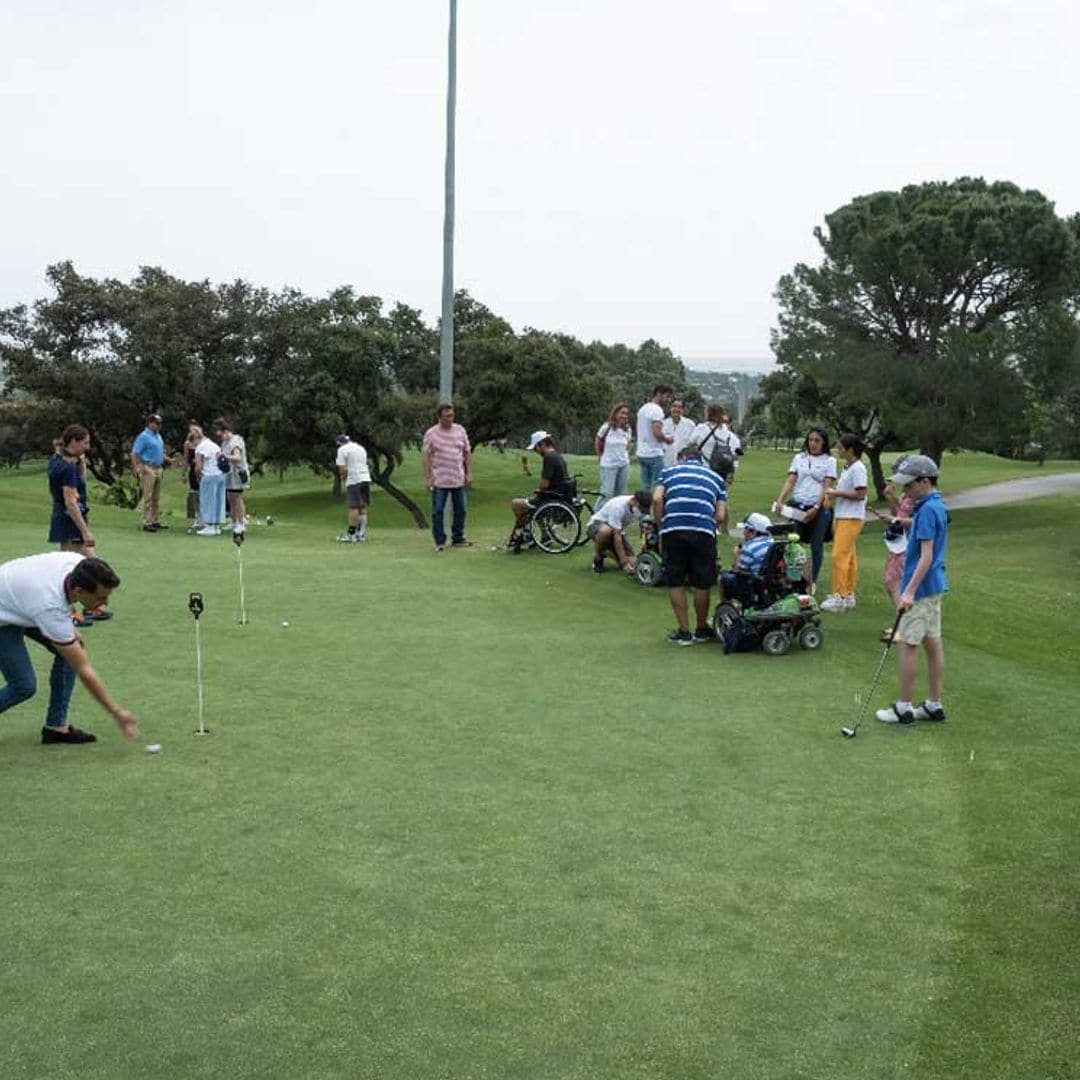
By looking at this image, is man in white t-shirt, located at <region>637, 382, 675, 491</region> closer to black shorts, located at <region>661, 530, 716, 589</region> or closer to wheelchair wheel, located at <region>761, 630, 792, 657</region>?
black shorts, located at <region>661, 530, 716, 589</region>

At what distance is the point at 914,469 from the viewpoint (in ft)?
27.0

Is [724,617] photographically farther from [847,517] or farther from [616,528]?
[616,528]

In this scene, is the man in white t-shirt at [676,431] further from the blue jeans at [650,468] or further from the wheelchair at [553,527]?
the wheelchair at [553,527]

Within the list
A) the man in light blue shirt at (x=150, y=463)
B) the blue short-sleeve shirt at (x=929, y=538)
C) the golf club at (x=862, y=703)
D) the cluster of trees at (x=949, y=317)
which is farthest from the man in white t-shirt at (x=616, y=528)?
the cluster of trees at (x=949, y=317)

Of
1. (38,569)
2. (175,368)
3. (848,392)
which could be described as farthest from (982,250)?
(38,569)

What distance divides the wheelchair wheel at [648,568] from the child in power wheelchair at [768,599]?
2.91 m

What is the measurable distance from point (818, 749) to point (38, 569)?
4.95 metres

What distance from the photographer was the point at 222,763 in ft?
23.9

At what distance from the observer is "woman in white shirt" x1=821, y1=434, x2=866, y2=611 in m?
12.1

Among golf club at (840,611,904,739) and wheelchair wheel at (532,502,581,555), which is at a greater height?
wheelchair wheel at (532,502,581,555)

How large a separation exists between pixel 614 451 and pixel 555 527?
1.37 m

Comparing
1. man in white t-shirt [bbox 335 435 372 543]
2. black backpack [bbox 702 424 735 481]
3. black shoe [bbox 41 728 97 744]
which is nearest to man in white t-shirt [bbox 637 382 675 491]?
black backpack [bbox 702 424 735 481]

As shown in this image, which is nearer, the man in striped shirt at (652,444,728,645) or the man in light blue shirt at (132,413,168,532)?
the man in striped shirt at (652,444,728,645)

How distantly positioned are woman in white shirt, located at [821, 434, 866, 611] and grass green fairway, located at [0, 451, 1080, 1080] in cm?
208
